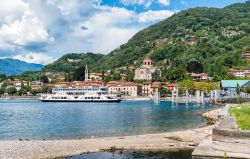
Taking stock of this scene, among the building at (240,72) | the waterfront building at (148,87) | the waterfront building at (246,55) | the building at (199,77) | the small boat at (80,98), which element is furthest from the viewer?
the waterfront building at (246,55)

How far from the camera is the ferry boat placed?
476 feet

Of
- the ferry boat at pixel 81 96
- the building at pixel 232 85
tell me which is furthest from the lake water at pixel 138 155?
the ferry boat at pixel 81 96

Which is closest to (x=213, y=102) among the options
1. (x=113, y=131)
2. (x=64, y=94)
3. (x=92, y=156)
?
(x=64, y=94)

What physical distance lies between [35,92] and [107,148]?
172 m

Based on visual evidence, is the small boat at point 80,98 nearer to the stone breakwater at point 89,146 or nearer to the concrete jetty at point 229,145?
the stone breakwater at point 89,146

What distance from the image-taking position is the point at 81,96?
486ft

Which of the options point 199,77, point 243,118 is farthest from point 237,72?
point 243,118

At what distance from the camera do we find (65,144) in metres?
31.8

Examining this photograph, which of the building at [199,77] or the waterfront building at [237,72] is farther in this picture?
the building at [199,77]

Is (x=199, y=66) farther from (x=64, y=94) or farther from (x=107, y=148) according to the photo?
(x=107, y=148)

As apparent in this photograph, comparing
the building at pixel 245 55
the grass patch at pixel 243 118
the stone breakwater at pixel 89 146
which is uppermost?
the building at pixel 245 55

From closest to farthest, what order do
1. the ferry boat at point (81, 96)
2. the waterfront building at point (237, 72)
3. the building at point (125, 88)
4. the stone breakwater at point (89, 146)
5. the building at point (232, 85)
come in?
the stone breakwater at point (89, 146) → the building at point (232, 85) → the ferry boat at point (81, 96) → the waterfront building at point (237, 72) → the building at point (125, 88)

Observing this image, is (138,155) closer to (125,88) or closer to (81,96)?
(81,96)

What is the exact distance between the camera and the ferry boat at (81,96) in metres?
145
